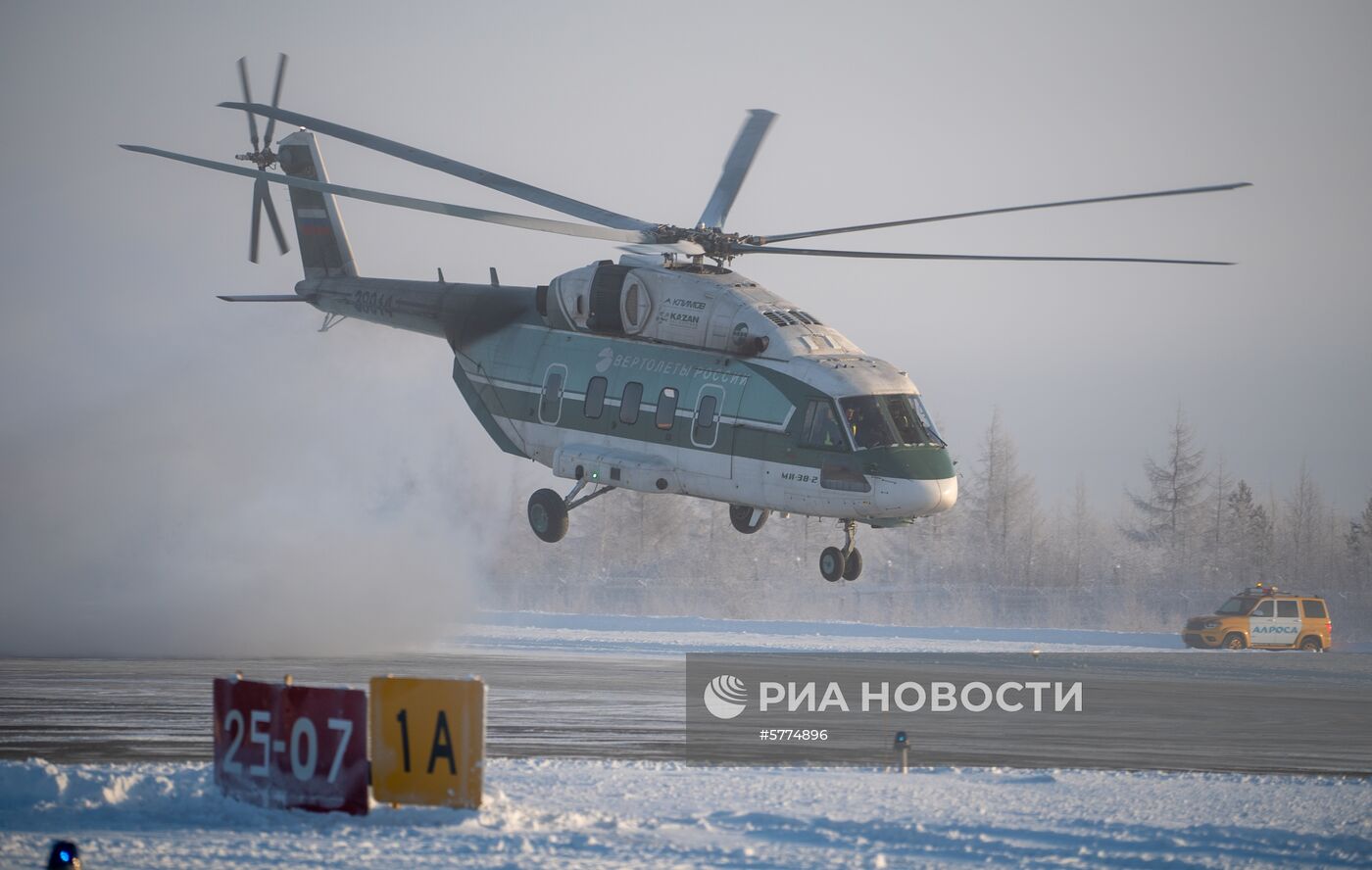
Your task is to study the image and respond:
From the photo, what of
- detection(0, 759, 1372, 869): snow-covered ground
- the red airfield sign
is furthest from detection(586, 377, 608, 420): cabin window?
the red airfield sign

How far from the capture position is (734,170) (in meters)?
25.2

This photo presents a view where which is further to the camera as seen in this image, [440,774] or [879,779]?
[879,779]

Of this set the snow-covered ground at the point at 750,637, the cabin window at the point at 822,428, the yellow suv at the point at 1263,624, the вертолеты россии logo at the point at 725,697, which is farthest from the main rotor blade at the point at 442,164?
the yellow suv at the point at 1263,624

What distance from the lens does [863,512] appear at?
22750mm

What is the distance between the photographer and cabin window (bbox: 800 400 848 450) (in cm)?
2267

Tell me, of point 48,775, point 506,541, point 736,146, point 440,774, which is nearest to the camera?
point 440,774

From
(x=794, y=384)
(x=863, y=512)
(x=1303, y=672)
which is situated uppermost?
(x=794, y=384)

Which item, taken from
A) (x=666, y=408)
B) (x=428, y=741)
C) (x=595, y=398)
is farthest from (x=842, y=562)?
(x=428, y=741)

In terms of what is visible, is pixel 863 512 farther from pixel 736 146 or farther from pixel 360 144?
pixel 360 144

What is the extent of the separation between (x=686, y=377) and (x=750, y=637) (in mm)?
21427

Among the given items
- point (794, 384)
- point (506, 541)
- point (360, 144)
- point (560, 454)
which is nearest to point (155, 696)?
point (560, 454)

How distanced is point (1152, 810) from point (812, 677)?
1501 cm

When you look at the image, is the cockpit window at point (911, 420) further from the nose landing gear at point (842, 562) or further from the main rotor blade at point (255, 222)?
the main rotor blade at point (255, 222)

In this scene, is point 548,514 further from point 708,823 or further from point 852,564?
point 708,823
